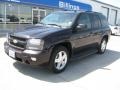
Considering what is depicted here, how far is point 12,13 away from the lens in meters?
18.0

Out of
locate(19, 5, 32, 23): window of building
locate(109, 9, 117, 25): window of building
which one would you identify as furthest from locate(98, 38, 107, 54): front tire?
locate(109, 9, 117, 25): window of building

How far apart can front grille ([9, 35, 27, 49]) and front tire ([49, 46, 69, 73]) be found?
0.84 metres

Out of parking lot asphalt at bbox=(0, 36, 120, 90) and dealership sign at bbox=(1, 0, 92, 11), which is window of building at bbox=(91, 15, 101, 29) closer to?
parking lot asphalt at bbox=(0, 36, 120, 90)

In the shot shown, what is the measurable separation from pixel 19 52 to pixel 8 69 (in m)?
0.86

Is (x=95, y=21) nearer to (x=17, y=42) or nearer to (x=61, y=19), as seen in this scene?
(x=61, y=19)

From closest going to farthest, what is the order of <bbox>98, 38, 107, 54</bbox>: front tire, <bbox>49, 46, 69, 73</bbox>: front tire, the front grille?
the front grille < <bbox>49, 46, 69, 73</bbox>: front tire < <bbox>98, 38, 107, 54</bbox>: front tire

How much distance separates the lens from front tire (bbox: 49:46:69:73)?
5137mm

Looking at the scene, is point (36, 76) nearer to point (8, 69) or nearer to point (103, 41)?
point (8, 69)

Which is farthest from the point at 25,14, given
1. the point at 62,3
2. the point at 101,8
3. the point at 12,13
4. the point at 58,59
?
the point at 101,8

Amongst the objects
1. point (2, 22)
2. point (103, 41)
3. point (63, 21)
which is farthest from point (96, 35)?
point (2, 22)

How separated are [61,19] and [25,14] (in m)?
13.8

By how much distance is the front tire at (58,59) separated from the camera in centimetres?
514

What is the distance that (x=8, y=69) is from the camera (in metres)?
5.48

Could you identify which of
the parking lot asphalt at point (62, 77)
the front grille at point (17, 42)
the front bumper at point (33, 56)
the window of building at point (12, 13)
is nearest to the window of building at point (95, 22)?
the parking lot asphalt at point (62, 77)
